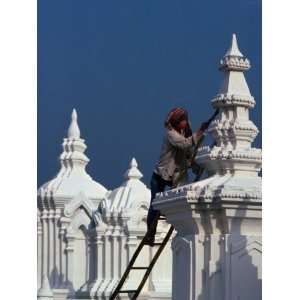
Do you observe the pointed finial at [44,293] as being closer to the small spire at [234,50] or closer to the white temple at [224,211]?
the white temple at [224,211]

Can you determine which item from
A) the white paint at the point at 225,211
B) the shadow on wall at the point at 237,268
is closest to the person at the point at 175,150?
the white paint at the point at 225,211

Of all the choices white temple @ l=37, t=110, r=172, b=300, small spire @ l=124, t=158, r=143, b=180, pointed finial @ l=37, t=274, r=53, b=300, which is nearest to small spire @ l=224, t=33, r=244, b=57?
white temple @ l=37, t=110, r=172, b=300

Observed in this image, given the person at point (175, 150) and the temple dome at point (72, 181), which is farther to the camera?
the temple dome at point (72, 181)

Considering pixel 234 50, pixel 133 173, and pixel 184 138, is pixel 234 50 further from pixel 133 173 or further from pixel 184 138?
pixel 133 173

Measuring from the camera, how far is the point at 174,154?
7.97 m

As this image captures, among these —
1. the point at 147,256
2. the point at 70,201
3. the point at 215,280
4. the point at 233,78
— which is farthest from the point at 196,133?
the point at 70,201

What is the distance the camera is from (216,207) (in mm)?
7250

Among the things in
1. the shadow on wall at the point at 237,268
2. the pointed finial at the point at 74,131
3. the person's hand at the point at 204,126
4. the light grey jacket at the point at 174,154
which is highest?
the pointed finial at the point at 74,131

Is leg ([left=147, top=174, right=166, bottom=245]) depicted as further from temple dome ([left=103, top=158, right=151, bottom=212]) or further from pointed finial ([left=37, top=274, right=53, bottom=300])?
temple dome ([left=103, top=158, right=151, bottom=212])

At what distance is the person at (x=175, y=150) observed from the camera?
7.85 metres
